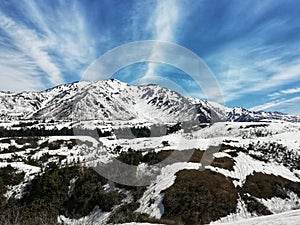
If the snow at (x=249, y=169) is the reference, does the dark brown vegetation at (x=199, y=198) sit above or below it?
below

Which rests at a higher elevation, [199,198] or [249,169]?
[249,169]

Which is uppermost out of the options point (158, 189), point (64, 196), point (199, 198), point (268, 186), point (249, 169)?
point (249, 169)

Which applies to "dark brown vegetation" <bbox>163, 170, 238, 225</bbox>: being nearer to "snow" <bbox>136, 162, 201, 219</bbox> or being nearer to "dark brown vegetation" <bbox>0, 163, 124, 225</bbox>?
"snow" <bbox>136, 162, 201, 219</bbox>

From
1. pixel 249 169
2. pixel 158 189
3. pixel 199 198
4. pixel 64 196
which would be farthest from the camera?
pixel 249 169

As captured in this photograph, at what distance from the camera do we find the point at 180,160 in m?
35.5

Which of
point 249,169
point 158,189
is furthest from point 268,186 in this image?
point 158,189

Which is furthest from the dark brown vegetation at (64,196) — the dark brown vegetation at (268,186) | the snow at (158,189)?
the dark brown vegetation at (268,186)

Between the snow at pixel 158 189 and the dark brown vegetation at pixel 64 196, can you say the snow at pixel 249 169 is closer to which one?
the snow at pixel 158 189

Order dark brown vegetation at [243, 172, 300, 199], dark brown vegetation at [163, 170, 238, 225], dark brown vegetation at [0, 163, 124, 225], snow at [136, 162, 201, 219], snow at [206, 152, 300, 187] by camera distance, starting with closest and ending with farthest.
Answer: dark brown vegetation at [163, 170, 238, 225], snow at [136, 162, 201, 219], dark brown vegetation at [0, 163, 124, 225], dark brown vegetation at [243, 172, 300, 199], snow at [206, 152, 300, 187]

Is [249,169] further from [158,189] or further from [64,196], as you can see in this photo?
[64,196]

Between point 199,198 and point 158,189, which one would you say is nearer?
point 199,198

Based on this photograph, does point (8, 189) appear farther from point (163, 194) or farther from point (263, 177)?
point (263, 177)

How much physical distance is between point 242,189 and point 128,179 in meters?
11.8

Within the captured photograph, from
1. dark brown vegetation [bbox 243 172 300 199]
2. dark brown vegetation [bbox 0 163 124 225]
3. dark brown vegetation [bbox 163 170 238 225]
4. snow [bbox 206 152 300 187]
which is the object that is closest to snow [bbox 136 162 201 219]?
dark brown vegetation [bbox 163 170 238 225]
